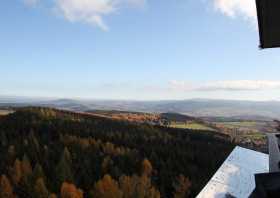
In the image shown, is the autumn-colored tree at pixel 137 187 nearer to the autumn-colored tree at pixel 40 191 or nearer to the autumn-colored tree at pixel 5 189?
the autumn-colored tree at pixel 40 191

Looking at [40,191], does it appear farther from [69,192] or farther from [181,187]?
[181,187]

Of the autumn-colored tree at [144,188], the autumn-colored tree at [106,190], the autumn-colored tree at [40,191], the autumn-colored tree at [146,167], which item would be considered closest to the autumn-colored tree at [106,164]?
the autumn-colored tree at [146,167]

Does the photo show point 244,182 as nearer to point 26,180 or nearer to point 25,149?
point 26,180

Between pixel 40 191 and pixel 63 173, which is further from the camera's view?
pixel 63 173

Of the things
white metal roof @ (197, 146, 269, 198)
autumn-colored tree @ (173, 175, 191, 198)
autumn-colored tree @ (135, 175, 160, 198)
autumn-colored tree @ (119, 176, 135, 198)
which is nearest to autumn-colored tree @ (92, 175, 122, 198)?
autumn-colored tree @ (119, 176, 135, 198)

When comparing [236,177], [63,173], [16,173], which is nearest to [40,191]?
[63,173]

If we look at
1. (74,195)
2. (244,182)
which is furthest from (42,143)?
(244,182)

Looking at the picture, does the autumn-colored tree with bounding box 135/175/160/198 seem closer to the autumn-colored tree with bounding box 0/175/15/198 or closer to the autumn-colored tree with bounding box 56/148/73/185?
the autumn-colored tree with bounding box 56/148/73/185
